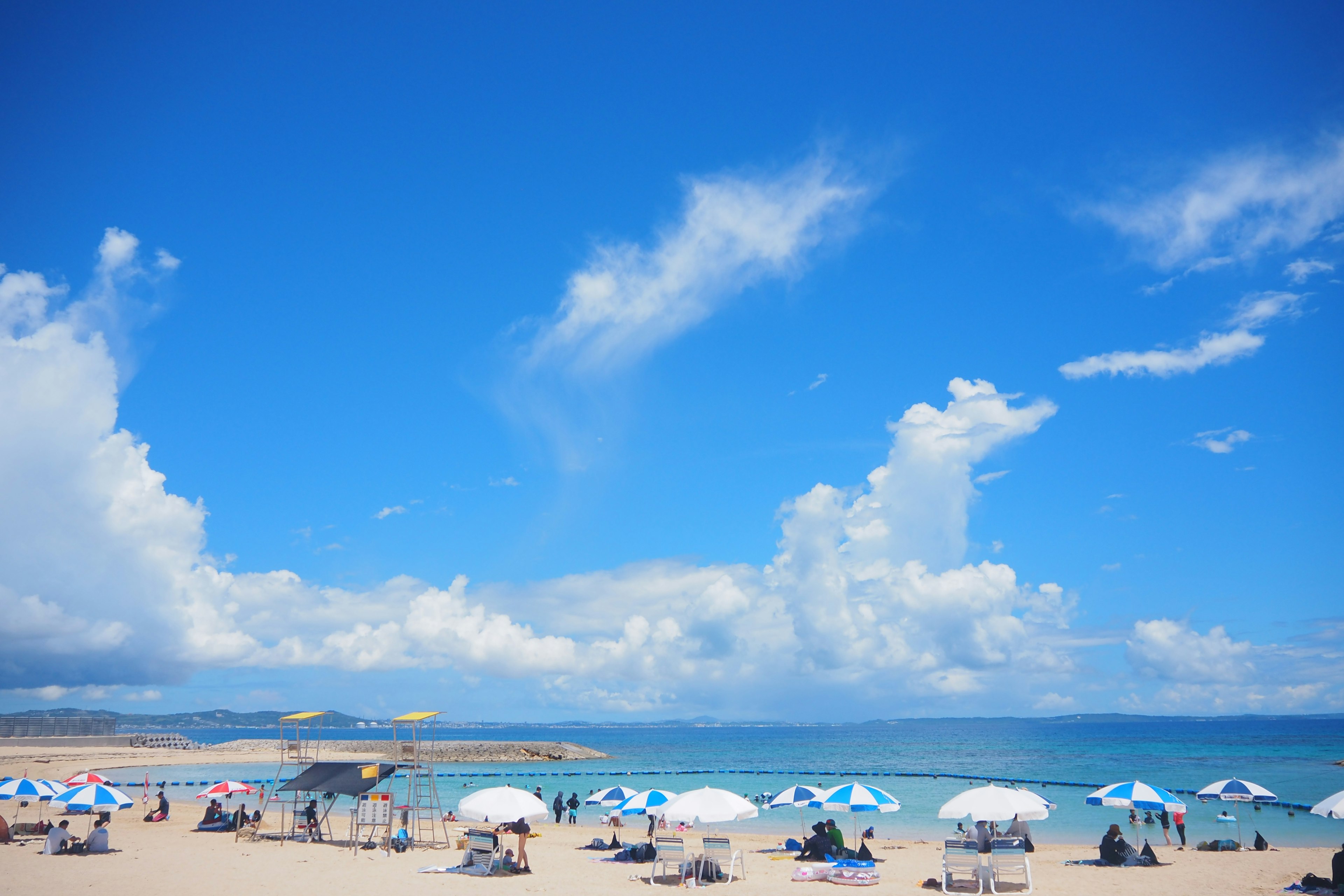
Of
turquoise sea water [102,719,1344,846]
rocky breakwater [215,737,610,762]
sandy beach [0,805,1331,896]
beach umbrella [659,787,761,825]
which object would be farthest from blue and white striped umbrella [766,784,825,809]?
rocky breakwater [215,737,610,762]

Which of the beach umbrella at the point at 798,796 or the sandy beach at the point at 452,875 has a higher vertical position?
the beach umbrella at the point at 798,796

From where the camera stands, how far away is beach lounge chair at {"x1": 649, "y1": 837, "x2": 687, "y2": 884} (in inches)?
733

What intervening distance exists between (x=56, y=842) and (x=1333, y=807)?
28559 mm

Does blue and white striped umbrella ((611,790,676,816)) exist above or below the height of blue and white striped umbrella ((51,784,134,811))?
below

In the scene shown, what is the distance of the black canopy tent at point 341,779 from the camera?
23.4 m

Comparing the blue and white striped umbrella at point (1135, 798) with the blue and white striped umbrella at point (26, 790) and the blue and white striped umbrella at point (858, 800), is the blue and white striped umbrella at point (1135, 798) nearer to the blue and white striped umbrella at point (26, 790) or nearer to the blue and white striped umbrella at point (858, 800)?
the blue and white striped umbrella at point (858, 800)

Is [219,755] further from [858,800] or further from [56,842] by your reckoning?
[858,800]

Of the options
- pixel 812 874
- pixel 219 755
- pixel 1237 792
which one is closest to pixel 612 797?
pixel 812 874

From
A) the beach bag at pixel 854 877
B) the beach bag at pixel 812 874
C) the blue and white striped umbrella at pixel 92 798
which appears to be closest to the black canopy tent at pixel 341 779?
the blue and white striped umbrella at pixel 92 798

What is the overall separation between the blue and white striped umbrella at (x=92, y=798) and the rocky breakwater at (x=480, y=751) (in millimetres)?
66967


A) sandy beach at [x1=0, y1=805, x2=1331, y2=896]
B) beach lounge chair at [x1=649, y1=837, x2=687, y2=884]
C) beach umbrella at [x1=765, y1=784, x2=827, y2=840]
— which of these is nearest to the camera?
sandy beach at [x1=0, y1=805, x2=1331, y2=896]

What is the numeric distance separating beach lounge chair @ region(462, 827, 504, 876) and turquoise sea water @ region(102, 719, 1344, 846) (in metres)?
17.0

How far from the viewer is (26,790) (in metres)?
24.8

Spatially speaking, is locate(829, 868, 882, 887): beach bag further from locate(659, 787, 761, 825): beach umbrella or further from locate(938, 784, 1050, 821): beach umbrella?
locate(659, 787, 761, 825): beach umbrella
